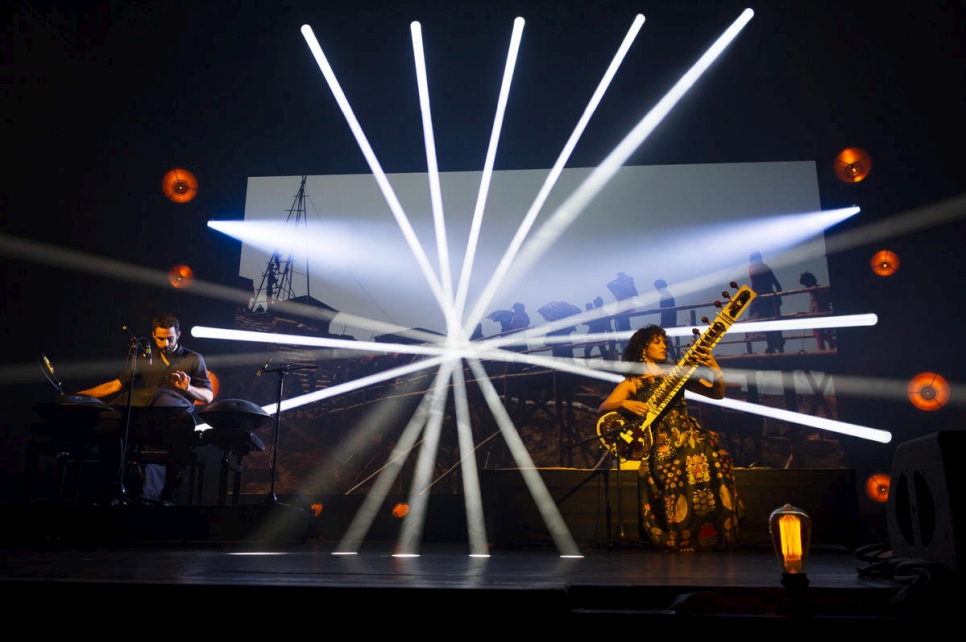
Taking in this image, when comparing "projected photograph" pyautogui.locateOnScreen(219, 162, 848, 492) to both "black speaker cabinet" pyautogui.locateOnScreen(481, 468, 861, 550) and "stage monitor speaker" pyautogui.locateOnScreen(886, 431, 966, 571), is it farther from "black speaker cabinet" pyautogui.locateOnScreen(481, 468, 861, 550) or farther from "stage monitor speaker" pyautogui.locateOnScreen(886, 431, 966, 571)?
"stage monitor speaker" pyautogui.locateOnScreen(886, 431, 966, 571)

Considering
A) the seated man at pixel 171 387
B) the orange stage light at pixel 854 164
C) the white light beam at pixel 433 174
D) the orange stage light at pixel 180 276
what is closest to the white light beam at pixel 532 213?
the white light beam at pixel 433 174

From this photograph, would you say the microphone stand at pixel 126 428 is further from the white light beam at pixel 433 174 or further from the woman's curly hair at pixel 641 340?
the woman's curly hair at pixel 641 340

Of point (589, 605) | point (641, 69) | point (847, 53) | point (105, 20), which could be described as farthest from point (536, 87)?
point (589, 605)

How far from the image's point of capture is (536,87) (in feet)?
19.7

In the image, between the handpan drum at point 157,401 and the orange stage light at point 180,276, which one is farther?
the orange stage light at point 180,276

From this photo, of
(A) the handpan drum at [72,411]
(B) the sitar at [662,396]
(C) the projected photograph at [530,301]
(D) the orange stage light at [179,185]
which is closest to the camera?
(B) the sitar at [662,396]

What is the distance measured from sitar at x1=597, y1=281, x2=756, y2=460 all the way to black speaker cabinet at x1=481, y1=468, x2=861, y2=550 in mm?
277

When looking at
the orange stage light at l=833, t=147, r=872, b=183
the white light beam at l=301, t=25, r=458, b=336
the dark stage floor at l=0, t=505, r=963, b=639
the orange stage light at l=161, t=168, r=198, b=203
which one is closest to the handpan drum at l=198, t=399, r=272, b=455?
the dark stage floor at l=0, t=505, r=963, b=639

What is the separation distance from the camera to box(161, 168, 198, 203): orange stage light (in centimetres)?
633

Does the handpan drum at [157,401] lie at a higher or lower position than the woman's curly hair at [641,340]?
lower

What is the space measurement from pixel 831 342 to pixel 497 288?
2.63 meters

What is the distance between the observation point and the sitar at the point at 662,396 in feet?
11.5

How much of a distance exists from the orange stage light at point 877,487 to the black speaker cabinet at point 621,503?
1.64m

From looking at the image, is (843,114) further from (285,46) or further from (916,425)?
(285,46)
